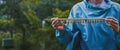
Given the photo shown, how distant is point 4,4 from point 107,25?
30.4ft

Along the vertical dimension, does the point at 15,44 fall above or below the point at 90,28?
below

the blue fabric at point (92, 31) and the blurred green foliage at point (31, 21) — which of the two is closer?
the blue fabric at point (92, 31)

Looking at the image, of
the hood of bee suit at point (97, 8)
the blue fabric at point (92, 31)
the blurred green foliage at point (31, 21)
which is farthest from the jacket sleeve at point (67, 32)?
the blurred green foliage at point (31, 21)

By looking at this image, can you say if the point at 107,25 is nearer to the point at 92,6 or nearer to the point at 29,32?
the point at 92,6

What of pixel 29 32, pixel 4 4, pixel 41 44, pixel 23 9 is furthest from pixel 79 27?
pixel 4 4

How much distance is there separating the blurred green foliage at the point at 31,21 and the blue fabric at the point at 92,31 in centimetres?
488

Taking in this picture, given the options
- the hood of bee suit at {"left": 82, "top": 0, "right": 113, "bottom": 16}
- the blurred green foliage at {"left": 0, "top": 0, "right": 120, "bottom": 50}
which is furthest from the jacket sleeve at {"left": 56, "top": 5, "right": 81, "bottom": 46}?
the blurred green foliage at {"left": 0, "top": 0, "right": 120, "bottom": 50}

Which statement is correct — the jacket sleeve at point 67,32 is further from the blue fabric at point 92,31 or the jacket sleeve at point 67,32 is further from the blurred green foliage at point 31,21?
the blurred green foliage at point 31,21

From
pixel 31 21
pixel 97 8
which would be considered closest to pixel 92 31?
pixel 97 8

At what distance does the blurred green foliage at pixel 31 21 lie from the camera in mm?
8516

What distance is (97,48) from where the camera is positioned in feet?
8.65

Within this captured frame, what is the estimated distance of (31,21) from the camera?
9.26 meters

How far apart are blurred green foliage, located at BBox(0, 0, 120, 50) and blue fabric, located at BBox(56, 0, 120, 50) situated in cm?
488

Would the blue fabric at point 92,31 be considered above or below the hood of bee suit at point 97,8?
below
